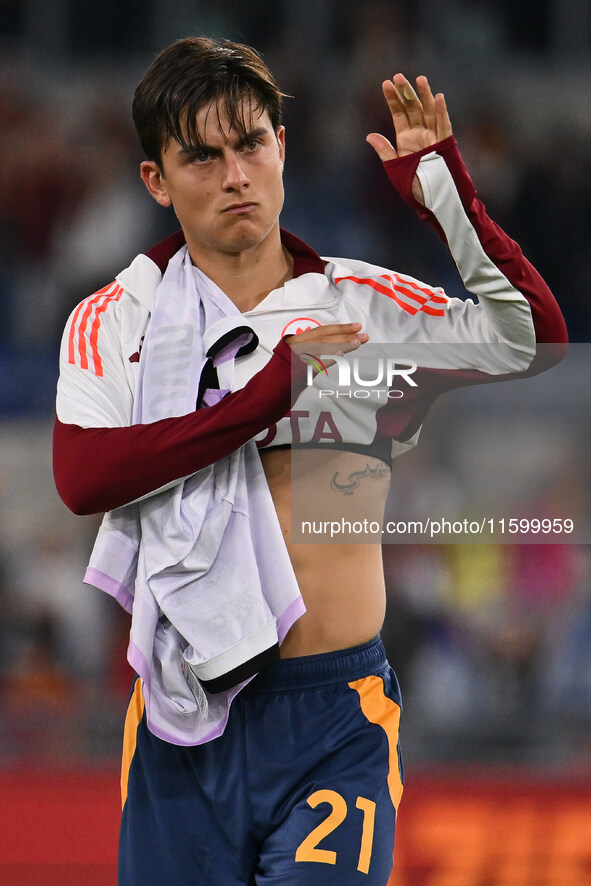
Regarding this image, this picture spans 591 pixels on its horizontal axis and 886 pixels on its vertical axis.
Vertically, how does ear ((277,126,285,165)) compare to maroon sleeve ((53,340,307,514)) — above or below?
above

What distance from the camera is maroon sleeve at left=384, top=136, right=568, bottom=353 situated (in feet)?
5.07

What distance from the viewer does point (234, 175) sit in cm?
164

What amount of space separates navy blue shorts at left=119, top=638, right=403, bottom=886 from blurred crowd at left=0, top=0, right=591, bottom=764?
6.54ft

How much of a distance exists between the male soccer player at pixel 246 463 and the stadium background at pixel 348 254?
1557 millimetres

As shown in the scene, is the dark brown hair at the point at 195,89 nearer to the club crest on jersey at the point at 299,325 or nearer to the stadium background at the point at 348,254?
the club crest on jersey at the point at 299,325

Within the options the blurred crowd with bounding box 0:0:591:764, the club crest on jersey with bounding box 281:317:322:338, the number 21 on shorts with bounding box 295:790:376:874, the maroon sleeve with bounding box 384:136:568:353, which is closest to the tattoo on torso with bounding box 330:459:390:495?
the club crest on jersey with bounding box 281:317:322:338

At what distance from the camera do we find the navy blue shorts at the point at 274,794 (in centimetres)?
162

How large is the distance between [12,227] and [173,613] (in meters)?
2.80

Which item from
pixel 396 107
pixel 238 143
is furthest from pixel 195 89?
pixel 396 107

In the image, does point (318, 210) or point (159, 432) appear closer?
point (159, 432)

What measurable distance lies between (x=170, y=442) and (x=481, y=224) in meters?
0.53

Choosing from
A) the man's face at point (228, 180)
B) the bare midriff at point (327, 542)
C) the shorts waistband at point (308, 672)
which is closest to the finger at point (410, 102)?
the man's face at point (228, 180)

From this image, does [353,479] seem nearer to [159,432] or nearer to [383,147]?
[159,432]

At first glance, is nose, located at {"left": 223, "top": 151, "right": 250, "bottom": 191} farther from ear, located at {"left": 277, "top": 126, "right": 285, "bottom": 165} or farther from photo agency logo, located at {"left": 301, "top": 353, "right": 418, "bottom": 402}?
photo agency logo, located at {"left": 301, "top": 353, "right": 418, "bottom": 402}
